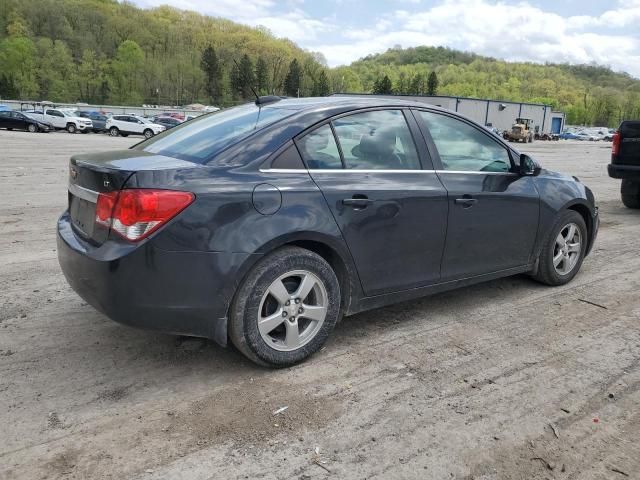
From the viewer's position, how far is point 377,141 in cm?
373

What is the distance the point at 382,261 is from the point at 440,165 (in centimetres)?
88

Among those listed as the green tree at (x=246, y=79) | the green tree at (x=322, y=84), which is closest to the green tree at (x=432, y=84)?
the green tree at (x=322, y=84)

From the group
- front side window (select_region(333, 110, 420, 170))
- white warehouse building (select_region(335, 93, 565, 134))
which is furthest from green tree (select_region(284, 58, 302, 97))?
front side window (select_region(333, 110, 420, 170))

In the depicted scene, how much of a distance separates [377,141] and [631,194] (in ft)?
25.4

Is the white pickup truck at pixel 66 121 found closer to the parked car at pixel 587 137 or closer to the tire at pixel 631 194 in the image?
the tire at pixel 631 194

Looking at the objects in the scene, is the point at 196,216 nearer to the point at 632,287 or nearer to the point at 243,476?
the point at 243,476

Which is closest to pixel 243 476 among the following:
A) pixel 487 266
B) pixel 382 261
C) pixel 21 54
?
pixel 382 261

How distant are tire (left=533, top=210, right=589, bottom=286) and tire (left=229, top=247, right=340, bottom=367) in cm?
229

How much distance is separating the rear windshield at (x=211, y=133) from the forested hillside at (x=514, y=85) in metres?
141

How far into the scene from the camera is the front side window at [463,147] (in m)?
4.02

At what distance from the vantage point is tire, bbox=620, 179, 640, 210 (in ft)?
31.2

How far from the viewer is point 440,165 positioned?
3.96m

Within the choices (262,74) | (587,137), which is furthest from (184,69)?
(587,137)

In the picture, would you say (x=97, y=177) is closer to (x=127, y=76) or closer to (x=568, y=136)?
(x=568, y=136)
